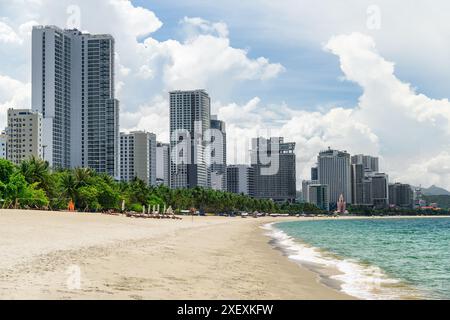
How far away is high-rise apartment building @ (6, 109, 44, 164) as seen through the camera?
7318 inches

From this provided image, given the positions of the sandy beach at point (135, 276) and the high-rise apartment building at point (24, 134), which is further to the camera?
the high-rise apartment building at point (24, 134)

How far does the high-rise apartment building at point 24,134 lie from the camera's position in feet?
610

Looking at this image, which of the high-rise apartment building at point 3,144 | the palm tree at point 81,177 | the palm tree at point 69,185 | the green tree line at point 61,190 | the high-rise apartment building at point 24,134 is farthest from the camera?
the high-rise apartment building at point 3,144

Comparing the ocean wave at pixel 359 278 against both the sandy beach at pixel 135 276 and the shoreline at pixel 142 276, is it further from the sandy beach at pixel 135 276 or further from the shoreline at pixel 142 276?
the sandy beach at pixel 135 276

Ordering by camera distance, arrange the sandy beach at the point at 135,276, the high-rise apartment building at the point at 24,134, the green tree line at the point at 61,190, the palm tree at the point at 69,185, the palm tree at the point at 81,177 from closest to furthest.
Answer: the sandy beach at the point at 135,276, the green tree line at the point at 61,190, the palm tree at the point at 69,185, the palm tree at the point at 81,177, the high-rise apartment building at the point at 24,134

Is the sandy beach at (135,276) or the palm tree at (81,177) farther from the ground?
the palm tree at (81,177)

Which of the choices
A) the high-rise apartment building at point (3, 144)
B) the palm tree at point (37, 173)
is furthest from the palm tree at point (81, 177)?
the high-rise apartment building at point (3, 144)

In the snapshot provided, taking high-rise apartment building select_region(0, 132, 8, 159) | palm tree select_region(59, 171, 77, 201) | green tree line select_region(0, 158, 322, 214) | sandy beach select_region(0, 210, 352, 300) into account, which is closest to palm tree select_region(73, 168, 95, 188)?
green tree line select_region(0, 158, 322, 214)

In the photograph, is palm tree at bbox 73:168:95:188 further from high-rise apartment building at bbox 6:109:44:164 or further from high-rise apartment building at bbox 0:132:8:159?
high-rise apartment building at bbox 0:132:8:159

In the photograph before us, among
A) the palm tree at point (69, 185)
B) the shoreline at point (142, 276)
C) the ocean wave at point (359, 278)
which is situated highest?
the palm tree at point (69, 185)

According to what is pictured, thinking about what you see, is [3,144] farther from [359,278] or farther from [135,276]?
[135,276]
